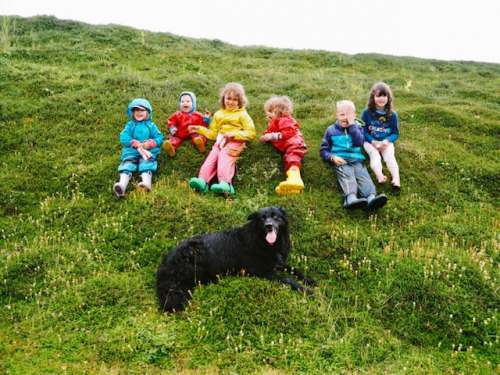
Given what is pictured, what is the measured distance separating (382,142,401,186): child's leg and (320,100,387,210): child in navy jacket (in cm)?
64

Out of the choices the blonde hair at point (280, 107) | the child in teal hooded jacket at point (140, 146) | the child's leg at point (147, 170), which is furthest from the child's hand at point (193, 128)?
the blonde hair at point (280, 107)

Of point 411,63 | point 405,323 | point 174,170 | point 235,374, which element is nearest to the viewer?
point 235,374

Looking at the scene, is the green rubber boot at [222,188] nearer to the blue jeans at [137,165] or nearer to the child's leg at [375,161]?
the blue jeans at [137,165]

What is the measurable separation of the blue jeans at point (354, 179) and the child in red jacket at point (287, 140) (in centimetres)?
94

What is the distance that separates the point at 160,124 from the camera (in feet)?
43.6

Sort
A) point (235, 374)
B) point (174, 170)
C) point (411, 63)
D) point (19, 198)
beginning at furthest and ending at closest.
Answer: point (411, 63)
point (174, 170)
point (19, 198)
point (235, 374)

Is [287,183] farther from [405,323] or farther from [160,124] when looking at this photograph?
[160,124]

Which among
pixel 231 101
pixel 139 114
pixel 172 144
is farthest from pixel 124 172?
pixel 231 101

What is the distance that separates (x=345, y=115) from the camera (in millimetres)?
10594

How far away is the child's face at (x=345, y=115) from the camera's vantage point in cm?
1058

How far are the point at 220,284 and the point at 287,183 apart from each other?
3747 millimetres

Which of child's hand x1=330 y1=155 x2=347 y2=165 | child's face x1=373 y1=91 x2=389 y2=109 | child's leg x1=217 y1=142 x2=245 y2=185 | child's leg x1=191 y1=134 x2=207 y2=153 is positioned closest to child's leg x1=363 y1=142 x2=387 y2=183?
child's hand x1=330 y1=155 x2=347 y2=165

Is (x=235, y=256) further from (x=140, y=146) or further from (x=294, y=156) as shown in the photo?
(x=140, y=146)

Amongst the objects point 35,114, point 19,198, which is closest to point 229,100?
point 19,198
